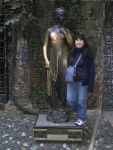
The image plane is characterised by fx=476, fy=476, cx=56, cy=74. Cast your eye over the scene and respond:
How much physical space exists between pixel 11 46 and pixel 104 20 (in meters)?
2.04

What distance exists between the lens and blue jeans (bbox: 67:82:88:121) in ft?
27.2

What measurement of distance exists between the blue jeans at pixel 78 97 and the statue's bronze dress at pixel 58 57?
0.16m

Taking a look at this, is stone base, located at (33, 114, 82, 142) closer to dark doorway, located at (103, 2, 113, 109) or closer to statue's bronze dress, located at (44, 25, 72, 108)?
statue's bronze dress, located at (44, 25, 72, 108)

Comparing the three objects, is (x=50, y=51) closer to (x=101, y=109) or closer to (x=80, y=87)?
(x=80, y=87)

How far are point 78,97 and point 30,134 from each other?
1143 millimetres

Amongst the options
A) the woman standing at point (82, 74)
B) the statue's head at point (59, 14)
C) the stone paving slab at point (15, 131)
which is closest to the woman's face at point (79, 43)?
the woman standing at point (82, 74)

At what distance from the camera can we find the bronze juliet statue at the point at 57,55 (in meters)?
8.33

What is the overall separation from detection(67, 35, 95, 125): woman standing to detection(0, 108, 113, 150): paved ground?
1.45 ft

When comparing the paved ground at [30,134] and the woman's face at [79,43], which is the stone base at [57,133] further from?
the woman's face at [79,43]

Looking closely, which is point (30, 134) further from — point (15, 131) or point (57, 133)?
point (57, 133)

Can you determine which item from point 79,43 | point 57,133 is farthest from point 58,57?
point 57,133

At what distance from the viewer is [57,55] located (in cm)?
835

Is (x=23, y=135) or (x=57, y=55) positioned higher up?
(x=57, y=55)

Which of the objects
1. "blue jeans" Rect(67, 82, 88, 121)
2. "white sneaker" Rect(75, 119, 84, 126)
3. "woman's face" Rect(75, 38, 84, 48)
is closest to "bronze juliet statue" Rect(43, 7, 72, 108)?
"blue jeans" Rect(67, 82, 88, 121)
